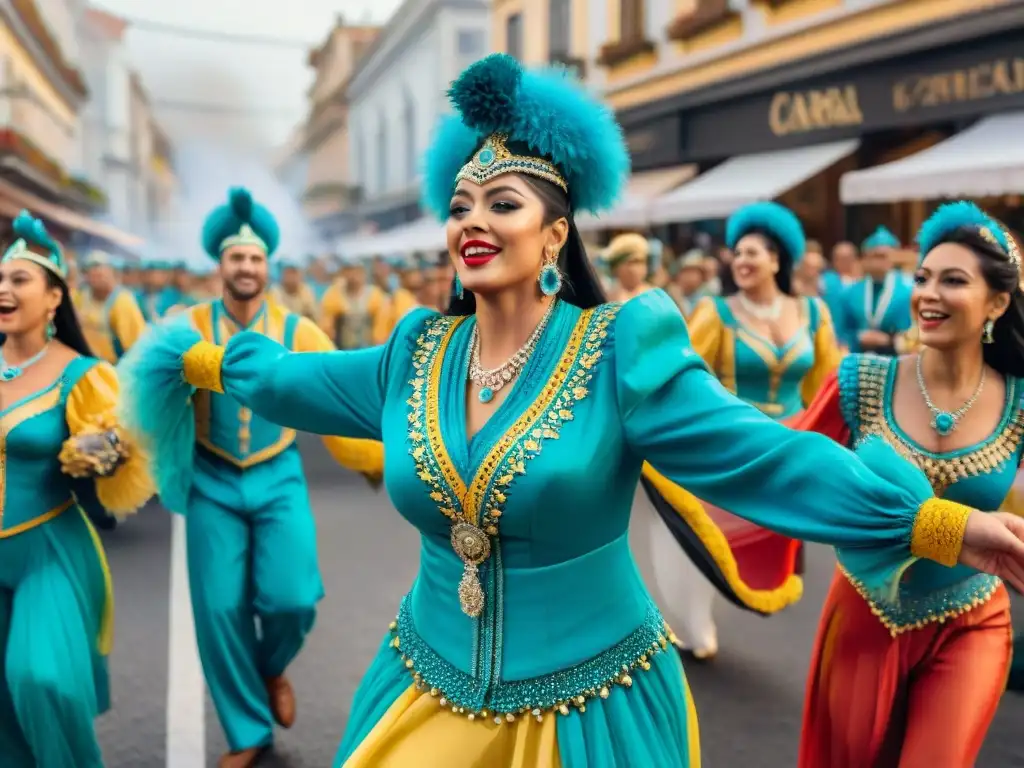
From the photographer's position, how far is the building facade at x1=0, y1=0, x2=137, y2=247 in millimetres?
24016

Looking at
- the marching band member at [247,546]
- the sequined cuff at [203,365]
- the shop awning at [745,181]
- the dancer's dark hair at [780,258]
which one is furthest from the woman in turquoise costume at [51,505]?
the shop awning at [745,181]

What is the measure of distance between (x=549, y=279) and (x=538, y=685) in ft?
2.92

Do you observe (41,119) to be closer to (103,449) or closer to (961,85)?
(961,85)

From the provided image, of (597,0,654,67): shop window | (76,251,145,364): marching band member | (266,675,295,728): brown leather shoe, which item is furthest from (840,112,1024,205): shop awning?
(266,675,295,728): brown leather shoe

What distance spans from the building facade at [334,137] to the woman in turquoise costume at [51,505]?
51586 mm

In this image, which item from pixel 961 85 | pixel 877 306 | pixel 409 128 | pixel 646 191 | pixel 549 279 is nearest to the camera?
pixel 549 279

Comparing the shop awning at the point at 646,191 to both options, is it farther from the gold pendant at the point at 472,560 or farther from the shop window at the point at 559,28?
the gold pendant at the point at 472,560

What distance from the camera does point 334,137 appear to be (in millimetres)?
64562

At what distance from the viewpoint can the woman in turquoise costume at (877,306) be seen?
339 inches

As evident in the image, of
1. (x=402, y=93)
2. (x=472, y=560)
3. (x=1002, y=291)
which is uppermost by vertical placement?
(x=402, y=93)

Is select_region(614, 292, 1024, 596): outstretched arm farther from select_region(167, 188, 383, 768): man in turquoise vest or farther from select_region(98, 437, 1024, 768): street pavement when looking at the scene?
select_region(98, 437, 1024, 768): street pavement

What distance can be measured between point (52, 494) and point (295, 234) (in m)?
63.8

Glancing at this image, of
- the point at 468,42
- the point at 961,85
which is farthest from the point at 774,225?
the point at 468,42

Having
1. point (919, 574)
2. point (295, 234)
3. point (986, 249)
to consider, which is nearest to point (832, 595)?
point (919, 574)
